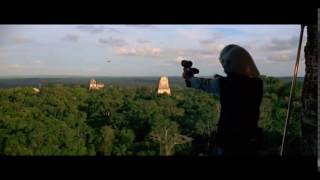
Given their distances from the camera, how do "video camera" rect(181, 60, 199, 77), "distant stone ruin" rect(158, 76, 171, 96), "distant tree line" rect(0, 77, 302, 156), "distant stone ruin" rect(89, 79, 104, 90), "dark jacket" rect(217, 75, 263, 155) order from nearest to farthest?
"dark jacket" rect(217, 75, 263, 155), "video camera" rect(181, 60, 199, 77), "distant stone ruin" rect(158, 76, 171, 96), "distant tree line" rect(0, 77, 302, 156), "distant stone ruin" rect(89, 79, 104, 90)

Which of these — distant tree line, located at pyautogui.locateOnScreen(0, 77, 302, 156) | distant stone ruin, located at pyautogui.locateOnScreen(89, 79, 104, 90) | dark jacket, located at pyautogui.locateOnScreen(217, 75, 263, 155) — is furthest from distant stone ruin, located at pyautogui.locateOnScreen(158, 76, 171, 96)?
distant stone ruin, located at pyautogui.locateOnScreen(89, 79, 104, 90)

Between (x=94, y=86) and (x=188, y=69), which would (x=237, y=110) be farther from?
(x=94, y=86)

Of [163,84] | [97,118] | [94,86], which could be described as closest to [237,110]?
[163,84]

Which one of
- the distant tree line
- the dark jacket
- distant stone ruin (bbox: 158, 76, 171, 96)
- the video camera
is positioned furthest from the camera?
the distant tree line

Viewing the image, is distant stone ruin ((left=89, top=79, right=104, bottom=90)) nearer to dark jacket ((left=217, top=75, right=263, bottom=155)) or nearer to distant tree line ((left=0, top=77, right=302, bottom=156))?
distant tree line ((left=0, top=77, right=302, bottom=156))

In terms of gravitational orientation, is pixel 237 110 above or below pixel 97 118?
above

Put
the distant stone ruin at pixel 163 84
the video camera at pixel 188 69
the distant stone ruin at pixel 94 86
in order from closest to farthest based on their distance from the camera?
the video camera at pixel 188 69 < the distant stone ruin at pixel 163 84 < the distant stone ruin at pixel 94 86

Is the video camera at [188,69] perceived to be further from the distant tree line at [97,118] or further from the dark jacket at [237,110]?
the distant tree line at [97,118]

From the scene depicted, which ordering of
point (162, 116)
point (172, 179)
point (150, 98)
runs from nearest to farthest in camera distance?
point (172, 179)
point (150, 98)
point (162, 116)

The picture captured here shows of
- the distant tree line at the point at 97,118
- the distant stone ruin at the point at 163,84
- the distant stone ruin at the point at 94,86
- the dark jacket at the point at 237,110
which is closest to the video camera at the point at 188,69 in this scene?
the dark jacket at the point at 237,110
